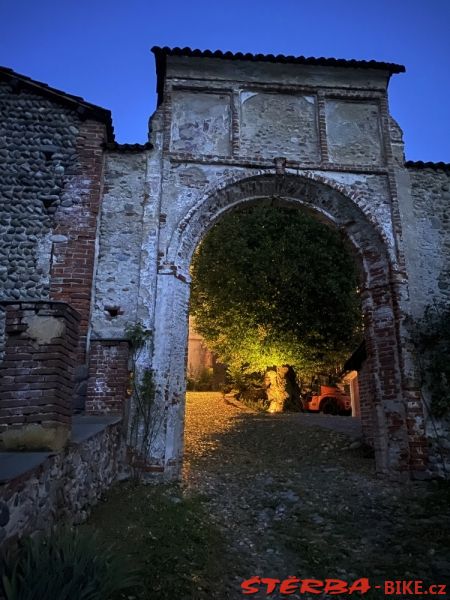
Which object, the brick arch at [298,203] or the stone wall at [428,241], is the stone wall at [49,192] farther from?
the stone wall at [428,241]

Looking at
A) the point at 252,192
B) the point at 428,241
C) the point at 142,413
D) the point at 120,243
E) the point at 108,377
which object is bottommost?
the point at 142,413

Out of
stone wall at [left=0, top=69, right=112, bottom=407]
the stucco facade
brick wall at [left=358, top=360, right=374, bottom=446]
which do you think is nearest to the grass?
the stucco facade

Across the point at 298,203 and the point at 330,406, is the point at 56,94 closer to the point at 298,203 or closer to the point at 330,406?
the point at 298,203

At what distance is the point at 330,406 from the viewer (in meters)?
19.7

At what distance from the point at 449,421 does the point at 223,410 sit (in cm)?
897

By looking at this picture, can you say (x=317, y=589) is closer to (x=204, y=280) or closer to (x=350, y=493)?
(x=350, y=493)

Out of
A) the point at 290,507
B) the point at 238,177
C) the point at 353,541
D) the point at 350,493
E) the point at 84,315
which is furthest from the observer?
the point at 238,177

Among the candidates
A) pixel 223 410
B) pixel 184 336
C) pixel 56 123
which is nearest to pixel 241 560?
pixel 184 336

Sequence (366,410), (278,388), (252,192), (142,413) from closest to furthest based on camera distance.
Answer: (142,413) → (252,192) → (366,410) → (278,388)

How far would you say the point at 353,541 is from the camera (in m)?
5.36

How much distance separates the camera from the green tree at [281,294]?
15922 mm

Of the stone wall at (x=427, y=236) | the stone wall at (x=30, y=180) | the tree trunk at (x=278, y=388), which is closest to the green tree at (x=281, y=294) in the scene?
the tree trunk at (x=278, y=388)

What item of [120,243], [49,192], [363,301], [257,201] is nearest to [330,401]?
[363,301]

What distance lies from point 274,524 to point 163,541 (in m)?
1.86
